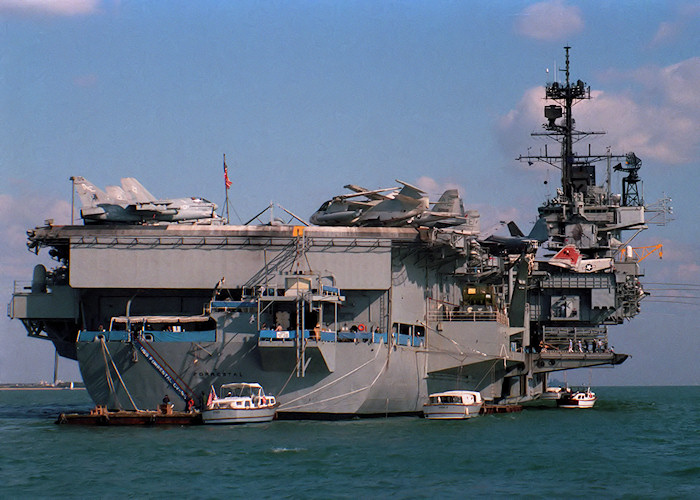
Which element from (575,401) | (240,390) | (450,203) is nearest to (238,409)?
(240,390)

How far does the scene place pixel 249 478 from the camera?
27.6 metres

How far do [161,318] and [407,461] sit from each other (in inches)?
546

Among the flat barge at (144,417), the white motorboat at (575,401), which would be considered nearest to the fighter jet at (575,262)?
the white motorboat at (575,401)

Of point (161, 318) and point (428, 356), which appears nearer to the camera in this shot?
point (161, 318)

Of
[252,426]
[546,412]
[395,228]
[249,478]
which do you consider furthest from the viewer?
[546,412]

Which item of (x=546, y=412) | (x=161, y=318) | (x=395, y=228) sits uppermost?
(x=395, y=228)

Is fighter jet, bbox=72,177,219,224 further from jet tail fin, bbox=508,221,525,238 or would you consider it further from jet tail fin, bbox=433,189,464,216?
jet tail fin, bbox=508,221,525,238

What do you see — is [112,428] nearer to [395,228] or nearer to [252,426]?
[252,426]

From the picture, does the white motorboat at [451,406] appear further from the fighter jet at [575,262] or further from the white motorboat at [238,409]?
the fighter jet at [575,262]

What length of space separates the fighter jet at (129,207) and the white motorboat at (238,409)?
8.01m

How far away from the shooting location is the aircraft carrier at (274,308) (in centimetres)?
3984

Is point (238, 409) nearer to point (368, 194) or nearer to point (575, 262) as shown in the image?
point (368, 194)

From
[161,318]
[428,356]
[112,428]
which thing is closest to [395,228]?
[428,356]

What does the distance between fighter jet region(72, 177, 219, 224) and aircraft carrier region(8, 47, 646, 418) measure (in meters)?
0.11
